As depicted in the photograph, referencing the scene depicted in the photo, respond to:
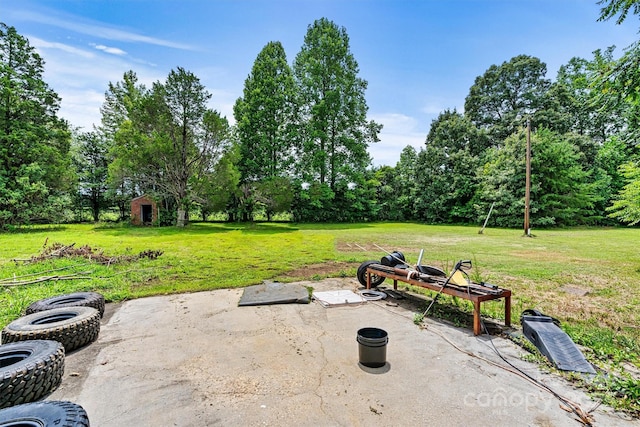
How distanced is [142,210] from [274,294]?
22.3 meters

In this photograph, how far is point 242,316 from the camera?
4.26 metres

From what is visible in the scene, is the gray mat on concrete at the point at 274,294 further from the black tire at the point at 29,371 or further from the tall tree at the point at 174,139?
the tall tree at the point at 174,139

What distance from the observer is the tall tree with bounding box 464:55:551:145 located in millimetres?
31016

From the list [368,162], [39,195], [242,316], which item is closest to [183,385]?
[242,316]

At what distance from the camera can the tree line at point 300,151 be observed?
733 inches

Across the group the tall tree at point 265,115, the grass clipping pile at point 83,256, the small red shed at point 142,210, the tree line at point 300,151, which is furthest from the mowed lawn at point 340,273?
the tall tree at point 265,115

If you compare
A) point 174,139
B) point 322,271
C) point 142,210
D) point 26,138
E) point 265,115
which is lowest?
point 322,271

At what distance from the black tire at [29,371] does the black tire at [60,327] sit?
12.1 inches

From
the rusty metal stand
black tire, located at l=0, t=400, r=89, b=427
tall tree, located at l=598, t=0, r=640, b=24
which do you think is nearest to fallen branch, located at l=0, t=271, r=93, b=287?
black tire, located at l=0, t=400, r=89, b=427

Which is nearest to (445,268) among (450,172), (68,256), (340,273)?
(340,273)

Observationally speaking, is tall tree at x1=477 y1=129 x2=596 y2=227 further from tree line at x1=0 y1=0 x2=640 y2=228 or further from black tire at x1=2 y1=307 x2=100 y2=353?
black tire at x1=2 y1=307 x2=100 y2=353

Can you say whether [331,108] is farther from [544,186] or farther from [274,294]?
[274,294]

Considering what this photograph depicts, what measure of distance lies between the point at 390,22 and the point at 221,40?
5936mm

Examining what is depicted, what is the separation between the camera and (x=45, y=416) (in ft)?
5.56
